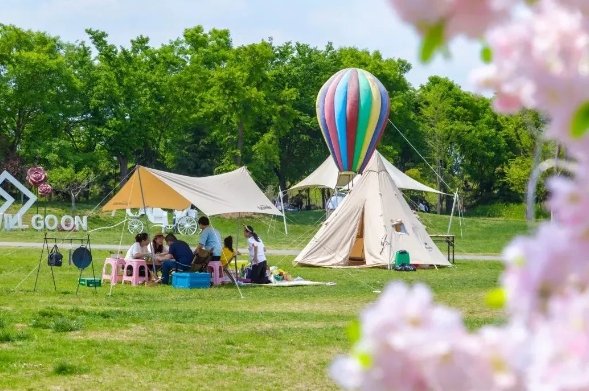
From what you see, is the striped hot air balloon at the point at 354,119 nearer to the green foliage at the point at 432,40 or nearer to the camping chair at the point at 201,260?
the camping chair at the point at 201,260

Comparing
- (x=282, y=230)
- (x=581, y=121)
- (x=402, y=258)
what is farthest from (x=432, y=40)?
(x=282, y=230)

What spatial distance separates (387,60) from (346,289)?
47884 millimetres

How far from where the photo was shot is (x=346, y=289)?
16.8m

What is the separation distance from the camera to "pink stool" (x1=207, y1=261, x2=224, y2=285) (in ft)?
56.5

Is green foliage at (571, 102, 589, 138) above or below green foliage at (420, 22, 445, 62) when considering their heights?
below

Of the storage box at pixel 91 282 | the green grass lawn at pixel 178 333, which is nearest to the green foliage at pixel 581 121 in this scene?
the green grass lawn at pixel 178 333

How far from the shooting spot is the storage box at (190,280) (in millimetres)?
16500

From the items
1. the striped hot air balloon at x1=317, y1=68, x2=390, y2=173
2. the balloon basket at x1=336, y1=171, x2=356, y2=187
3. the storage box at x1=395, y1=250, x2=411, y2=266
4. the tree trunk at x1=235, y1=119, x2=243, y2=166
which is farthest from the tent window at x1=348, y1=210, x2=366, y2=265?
the tree trunk at x1=235, y1=119, x2=243, y2=166

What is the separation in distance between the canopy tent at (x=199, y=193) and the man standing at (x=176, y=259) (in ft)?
2.66

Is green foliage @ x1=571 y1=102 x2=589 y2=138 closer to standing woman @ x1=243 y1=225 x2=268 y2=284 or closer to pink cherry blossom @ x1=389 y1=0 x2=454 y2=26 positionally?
pink cherry blossom @ x1=389 y1=0 x2=454 y2=26

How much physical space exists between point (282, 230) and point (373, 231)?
17.8 meters

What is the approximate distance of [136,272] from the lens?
1720 centimetres

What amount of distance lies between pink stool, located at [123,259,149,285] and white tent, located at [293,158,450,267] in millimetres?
5834

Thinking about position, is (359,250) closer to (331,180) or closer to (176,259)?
(176,259)
